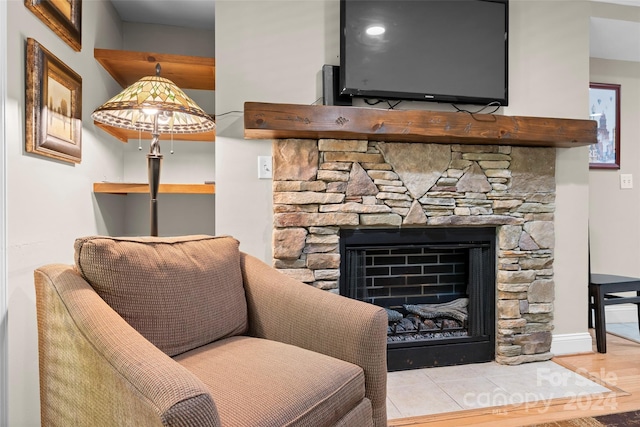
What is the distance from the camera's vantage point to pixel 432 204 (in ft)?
7.26

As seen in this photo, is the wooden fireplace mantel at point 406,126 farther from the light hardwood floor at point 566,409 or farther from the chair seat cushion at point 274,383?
the light hardwood floor at point 566,409

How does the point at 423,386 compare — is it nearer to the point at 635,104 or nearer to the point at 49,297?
the point at 49,297

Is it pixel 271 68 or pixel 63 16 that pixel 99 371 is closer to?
pixel 63 16

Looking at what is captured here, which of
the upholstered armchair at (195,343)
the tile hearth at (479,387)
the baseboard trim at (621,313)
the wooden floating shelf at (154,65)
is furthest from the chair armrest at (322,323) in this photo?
the baseboard trim at (621,313)

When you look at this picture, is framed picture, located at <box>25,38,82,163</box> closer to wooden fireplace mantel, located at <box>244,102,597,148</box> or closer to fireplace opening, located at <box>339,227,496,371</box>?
wooden fireplace mantel, located at <box>244,102,597,148</box>

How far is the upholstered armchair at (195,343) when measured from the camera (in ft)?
2.65

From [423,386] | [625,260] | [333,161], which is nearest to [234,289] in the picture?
[333,161]

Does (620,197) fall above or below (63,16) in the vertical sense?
below

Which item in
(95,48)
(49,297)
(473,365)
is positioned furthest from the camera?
(473,365)

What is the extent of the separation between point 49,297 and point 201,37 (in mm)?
2131

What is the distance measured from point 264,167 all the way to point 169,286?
100cm

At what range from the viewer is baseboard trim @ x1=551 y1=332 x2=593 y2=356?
2.42 metres

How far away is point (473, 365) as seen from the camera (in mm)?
2309

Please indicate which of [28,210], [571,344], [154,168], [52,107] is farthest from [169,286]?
[571,344]
